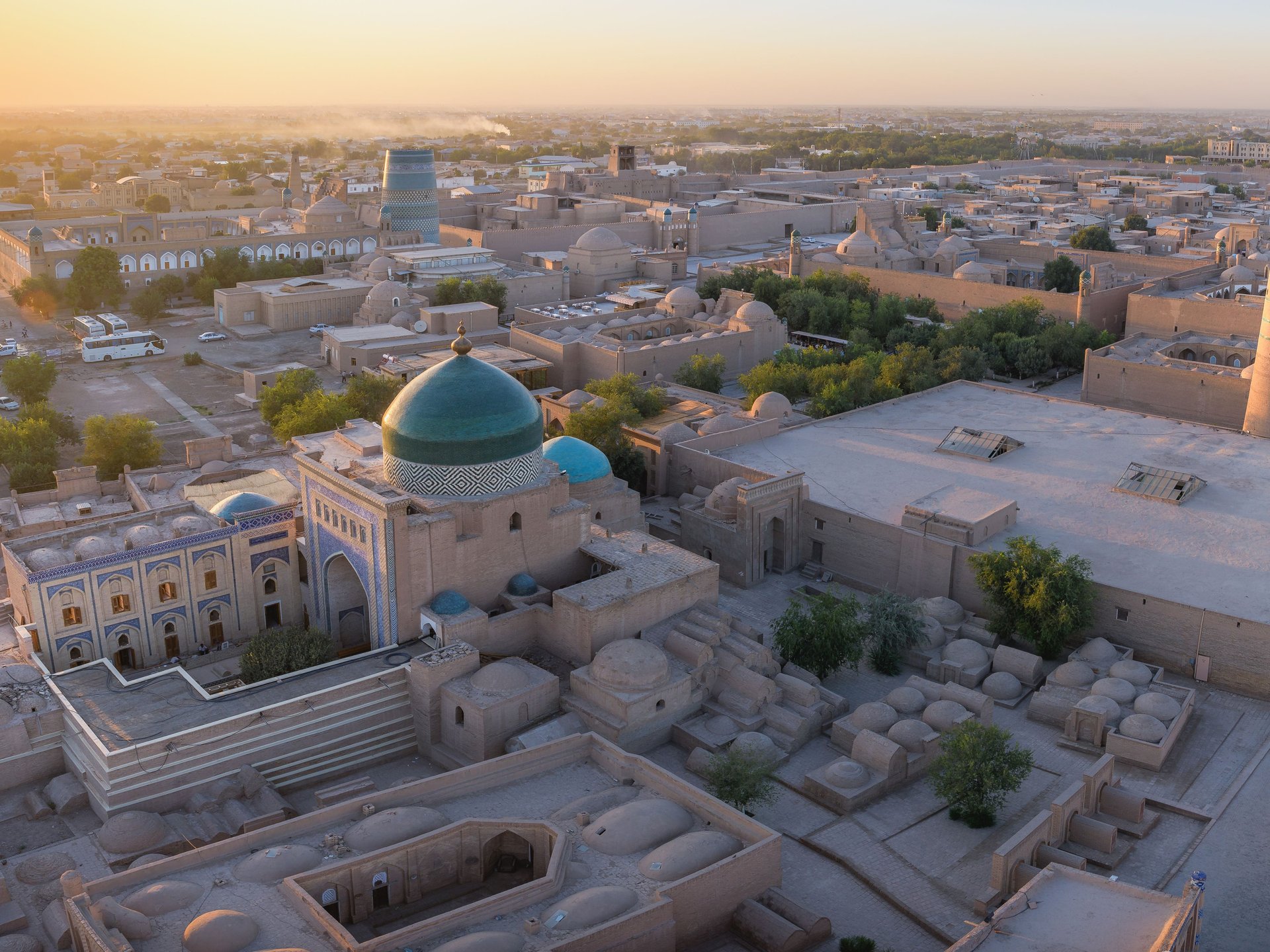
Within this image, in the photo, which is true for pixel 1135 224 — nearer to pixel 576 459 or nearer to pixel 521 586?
pixel 576 459

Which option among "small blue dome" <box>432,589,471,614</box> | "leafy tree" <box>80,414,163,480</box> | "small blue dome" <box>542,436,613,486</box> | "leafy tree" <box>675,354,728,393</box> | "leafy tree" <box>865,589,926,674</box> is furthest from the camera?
"leafy tree" <box>675,354,728,393</box>

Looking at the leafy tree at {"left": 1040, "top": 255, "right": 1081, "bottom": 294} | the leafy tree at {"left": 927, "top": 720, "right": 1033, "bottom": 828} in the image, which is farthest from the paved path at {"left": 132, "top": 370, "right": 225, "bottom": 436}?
the leafy tree at {"left": 1040, "top": 255, "right": 1081, "bottom": 294}

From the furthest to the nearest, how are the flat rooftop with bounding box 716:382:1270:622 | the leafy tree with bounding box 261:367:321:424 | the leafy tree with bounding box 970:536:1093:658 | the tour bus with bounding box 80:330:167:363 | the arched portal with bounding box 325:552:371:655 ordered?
the tour bus with bounding box 80:330:167:363, the leafy tree with bounding box 261:367:321:424, the flat rooftop with bounding box 716:382:1270:622, the arched portal with bounding box 325:552:371:655, the leafy tree with bounding box 970:536:1093:658

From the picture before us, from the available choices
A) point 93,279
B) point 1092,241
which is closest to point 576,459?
point 93,279

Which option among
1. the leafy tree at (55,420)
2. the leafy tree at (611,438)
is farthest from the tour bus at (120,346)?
the leafy tree at (611,438)

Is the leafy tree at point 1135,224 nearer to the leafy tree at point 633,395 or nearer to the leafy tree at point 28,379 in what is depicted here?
the leafy tree at point 633,395

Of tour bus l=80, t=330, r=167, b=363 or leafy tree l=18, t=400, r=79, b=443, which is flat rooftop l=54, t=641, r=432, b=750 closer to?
leafy tree l=18, t=400, r=79, b=443

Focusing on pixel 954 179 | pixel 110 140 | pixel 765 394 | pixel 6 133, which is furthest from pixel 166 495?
pixel 6 133

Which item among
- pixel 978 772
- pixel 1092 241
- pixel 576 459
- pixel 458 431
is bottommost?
pixel 978 772
